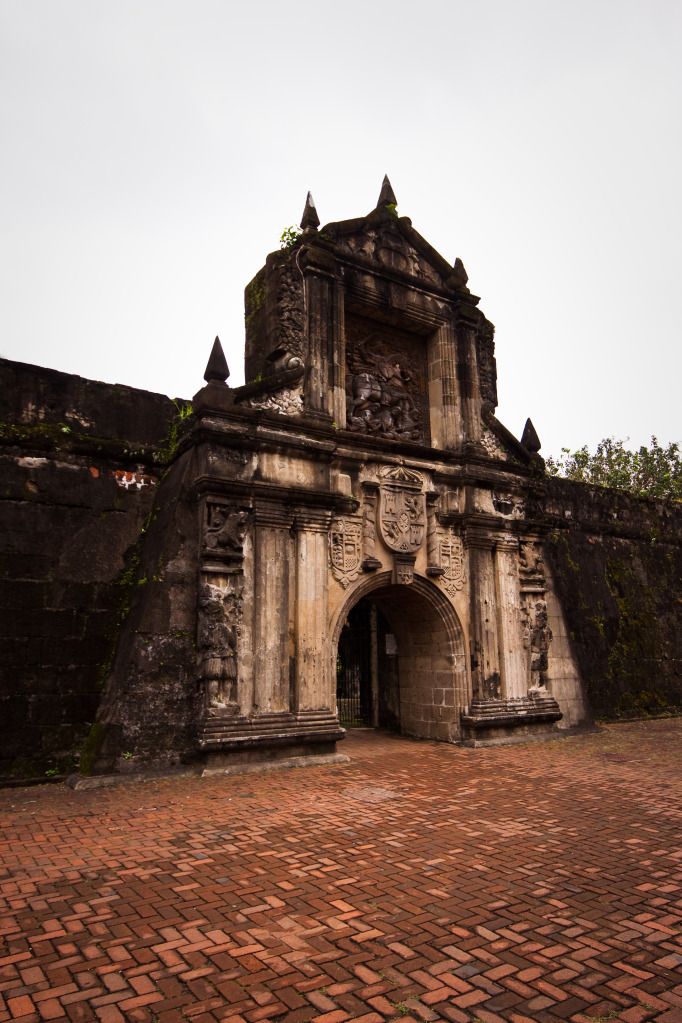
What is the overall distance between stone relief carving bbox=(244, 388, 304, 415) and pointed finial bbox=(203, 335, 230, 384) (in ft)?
1.45

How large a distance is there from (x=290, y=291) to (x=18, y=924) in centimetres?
794

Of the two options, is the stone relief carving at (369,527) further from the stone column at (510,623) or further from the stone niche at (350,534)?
the stone column at (510,623)

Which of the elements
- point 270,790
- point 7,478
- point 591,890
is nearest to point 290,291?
point 7,478

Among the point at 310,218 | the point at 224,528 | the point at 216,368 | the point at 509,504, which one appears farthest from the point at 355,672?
the point at 310,218

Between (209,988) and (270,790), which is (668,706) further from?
(209,988)

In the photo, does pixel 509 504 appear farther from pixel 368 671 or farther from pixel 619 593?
pixel 619 593

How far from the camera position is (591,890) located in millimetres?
4297

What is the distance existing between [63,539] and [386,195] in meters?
7.25

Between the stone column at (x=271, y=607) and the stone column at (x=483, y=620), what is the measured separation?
3.25 meters

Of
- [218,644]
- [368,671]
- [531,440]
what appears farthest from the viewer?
[368,671]

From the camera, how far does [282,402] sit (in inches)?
366

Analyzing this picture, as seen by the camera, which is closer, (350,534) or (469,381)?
(350,534)

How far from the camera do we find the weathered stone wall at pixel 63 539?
25.3 ft

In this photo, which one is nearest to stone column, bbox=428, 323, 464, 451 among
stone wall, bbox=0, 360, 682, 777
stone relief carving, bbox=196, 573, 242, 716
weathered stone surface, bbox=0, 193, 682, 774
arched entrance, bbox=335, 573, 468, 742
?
weathered stone surface, bbox=0, 193, 682, 774
